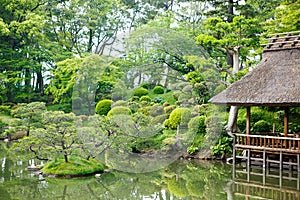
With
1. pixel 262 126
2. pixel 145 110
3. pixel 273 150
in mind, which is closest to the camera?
pixel 273 150

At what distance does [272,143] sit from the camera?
11.8m

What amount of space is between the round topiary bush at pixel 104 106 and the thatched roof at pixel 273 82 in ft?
11.4

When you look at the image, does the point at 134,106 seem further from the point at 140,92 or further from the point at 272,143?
the point at 272,143

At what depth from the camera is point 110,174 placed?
1200 centimetres

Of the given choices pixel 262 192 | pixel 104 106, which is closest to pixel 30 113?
pixel 104 106

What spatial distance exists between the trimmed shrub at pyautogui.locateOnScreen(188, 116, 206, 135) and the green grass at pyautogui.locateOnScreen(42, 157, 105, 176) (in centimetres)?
428

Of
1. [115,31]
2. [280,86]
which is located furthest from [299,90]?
[115,31]

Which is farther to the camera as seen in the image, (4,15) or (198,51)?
(4,15)

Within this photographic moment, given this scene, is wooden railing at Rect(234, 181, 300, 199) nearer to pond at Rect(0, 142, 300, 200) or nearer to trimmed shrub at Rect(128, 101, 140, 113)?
pond at Rect(0, 142, 300, 200)

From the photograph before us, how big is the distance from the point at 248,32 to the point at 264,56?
2252 mm

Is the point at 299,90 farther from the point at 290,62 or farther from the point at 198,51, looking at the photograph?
the point at 198,51

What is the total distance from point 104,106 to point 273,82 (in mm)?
5408

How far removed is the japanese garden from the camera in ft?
35.1

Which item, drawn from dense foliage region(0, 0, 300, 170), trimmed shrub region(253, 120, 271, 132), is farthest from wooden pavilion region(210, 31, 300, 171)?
dense foliage region(0, 0, 300, 170)
